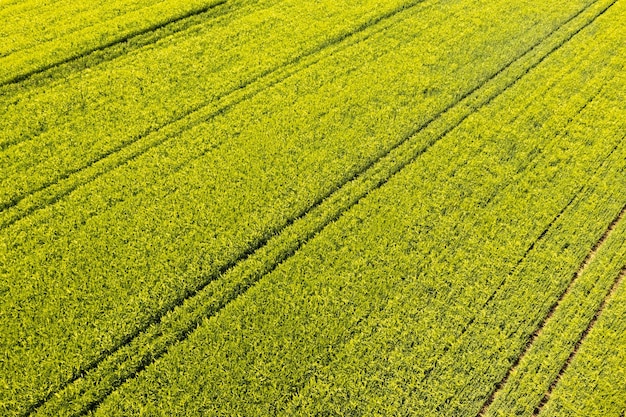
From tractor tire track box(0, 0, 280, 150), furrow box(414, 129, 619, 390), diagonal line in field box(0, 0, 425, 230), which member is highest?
tractor tire track box(0, 0, 280, 150)

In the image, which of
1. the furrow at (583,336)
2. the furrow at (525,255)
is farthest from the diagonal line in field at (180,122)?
the furrow at (583,336)

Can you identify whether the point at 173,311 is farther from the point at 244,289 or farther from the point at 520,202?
the point at 520,202

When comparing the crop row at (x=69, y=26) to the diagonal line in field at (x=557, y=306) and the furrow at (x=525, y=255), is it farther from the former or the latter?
the diagonal line in field at (x=557, y=306)

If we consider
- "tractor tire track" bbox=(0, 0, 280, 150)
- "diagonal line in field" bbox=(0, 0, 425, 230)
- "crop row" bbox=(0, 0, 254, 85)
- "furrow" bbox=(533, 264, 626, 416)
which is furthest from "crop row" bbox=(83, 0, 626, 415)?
"crop row" bbox=(0, 0, 254, 85)

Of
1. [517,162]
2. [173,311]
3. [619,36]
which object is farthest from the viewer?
[619,36]

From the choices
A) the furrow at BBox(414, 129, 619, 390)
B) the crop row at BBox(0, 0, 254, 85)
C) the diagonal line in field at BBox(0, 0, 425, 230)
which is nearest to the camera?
the furrow at BBox(414, 129, 619, 390)

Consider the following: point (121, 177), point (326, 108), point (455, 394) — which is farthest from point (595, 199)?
point (121, 177)

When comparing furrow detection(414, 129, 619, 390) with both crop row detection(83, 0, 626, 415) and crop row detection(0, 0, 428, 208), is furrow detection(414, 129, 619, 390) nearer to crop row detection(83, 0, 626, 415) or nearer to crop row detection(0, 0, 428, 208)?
crop row detection(83, 0, 626, 415)
